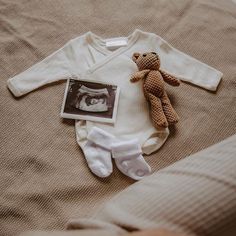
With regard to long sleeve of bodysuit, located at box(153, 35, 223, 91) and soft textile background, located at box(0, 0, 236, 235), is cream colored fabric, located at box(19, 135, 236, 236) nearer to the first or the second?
soft textile background, located at box(0, 0, 236, 235)

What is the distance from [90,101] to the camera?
3.74ft

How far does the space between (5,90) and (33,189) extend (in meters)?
0.38

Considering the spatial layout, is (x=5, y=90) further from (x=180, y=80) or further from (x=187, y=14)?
(x=187, y=14)

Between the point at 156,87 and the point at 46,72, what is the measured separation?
395 millimetres

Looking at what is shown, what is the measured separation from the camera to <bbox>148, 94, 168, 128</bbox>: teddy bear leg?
3.52ft

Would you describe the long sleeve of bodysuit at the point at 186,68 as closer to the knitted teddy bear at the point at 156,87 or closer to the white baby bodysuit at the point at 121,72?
the white baby bodysuit at the point at 121,72

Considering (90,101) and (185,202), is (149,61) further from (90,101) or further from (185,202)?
(185,202)

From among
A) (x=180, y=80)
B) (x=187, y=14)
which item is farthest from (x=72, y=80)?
(x=187, y=14)

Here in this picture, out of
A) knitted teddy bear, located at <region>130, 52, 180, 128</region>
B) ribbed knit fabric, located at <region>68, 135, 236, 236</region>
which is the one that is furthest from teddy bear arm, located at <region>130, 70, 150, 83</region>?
ribbed knit fabric, located at <region>68, 135, 236, 236</region>

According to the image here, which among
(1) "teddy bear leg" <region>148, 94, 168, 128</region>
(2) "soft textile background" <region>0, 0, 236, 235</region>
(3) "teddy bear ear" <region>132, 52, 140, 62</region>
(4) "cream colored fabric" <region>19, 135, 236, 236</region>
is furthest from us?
(3) "teddy bear ear" <region>132, 52, 140, 62</region>

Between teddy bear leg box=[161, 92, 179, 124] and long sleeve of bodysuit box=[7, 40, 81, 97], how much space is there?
1.13 feet

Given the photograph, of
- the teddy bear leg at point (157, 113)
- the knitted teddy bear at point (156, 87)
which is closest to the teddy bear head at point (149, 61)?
the knitted teddy bear at point (156, 87)

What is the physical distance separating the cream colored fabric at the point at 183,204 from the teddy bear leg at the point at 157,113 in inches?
9.2

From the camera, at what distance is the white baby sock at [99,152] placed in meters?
A: 1.01
